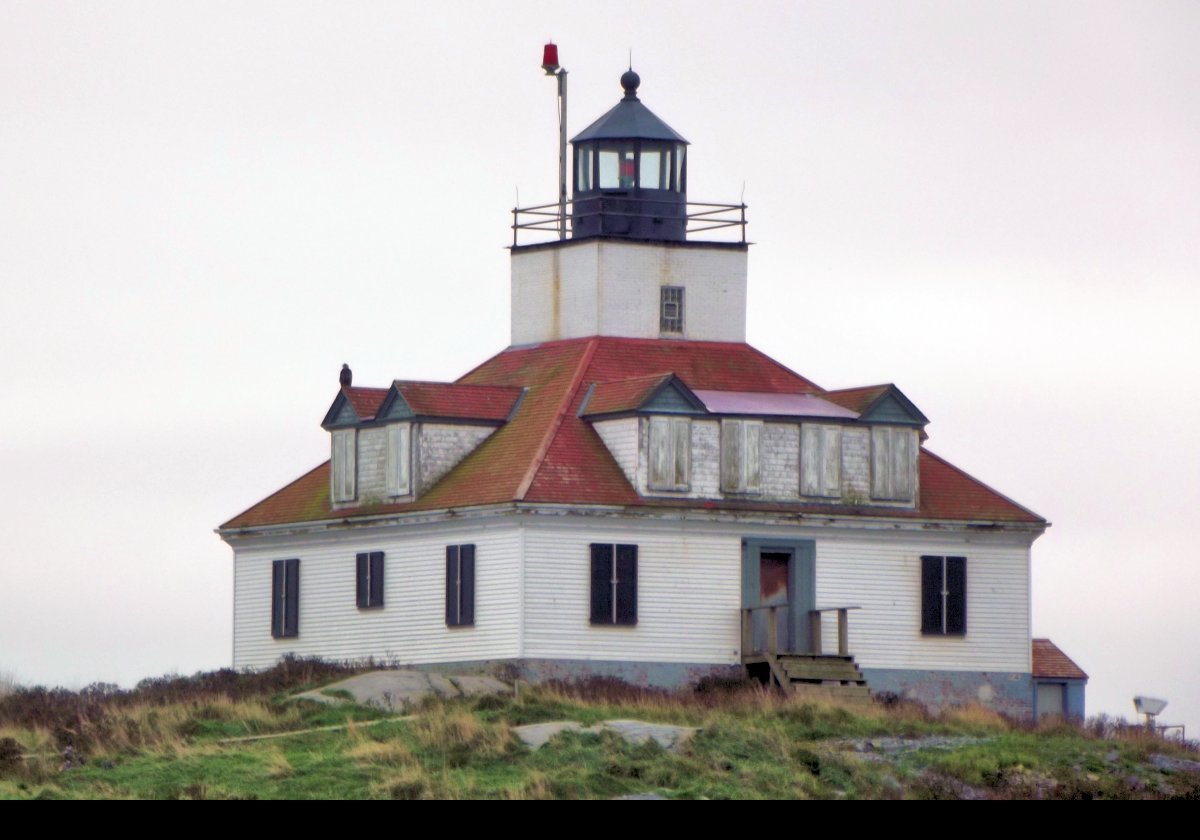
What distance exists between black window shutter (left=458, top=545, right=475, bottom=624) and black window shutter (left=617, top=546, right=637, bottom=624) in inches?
106

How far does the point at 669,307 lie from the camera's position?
5038 cm

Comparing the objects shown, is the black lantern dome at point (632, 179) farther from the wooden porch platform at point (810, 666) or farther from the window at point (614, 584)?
the wooden porch platform at point (810, 666)

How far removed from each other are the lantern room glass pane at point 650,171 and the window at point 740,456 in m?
7.42

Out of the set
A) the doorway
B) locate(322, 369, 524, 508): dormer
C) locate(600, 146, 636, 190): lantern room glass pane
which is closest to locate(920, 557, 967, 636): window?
the doorway

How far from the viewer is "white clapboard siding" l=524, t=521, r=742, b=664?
43.8 metres

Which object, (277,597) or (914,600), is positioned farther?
(277,597)

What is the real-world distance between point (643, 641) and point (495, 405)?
248 inches

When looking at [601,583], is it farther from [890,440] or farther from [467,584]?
[890,440]

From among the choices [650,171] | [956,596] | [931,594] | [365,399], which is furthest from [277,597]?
[956,596]

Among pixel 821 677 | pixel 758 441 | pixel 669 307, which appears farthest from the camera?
pixel 669 307

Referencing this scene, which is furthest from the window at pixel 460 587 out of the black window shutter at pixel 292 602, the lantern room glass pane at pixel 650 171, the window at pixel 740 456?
the lantern room glass pane at pixel 650 171

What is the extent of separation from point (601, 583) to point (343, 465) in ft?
22.2

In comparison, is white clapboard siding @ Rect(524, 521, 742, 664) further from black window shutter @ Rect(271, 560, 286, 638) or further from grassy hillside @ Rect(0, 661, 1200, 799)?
black window shutter @ Rect(271, 560, 286, 638)
